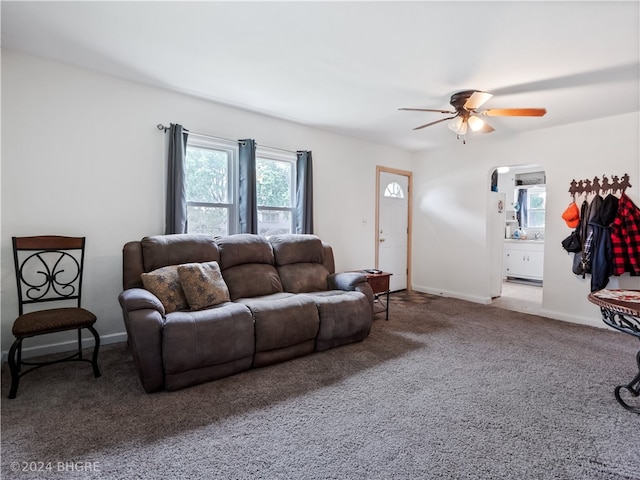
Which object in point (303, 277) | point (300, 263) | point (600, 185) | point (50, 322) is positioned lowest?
point (50, 322)

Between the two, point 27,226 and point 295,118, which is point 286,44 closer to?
point 295,118

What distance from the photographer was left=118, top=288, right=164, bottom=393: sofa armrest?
213 cm

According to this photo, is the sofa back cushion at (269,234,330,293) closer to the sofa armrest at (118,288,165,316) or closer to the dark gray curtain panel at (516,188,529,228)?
the sofa armrest at (118,288,165,316)

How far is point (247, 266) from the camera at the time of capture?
3361 mm

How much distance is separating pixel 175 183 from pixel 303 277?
5.45 feet

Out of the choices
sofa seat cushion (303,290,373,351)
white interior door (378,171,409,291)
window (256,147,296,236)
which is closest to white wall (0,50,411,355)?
window (256,147,296,236)

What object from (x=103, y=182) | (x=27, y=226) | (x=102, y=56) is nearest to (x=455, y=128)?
(x=102, y=56)

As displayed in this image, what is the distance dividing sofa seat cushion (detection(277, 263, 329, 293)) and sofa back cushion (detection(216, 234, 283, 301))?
0.30 feet

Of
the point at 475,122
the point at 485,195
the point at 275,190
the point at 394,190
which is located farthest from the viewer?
the point at 394,190

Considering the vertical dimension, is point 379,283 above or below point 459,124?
below

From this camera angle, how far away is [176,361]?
86.7 inches

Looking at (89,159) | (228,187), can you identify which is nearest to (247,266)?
(228,187)

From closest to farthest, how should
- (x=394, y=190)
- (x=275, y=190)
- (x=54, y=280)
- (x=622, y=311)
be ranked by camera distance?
(x=622, y=311), (x=54, y=280), (x=275, y=190), (x=394, y=190)

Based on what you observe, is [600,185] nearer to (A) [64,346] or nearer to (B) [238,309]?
(B) [238,309]
